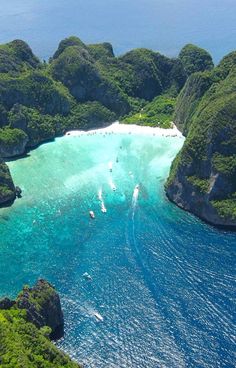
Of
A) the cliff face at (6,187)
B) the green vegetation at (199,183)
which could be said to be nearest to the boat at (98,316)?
the green vegetation at (199,183)

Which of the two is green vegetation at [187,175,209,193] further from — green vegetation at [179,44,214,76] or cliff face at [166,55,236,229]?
green vegetation at [179,44,214,76]

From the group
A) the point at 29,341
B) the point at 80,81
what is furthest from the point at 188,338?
the point at 80,81

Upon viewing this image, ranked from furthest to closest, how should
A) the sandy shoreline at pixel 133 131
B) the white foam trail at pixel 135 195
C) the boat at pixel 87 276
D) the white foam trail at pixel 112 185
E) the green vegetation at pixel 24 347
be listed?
the sandy shoreline at pixel 133 131
the white foam trail at pixel 112 185
the white foam trail at pixel 135 195
the boat at pixel 87 276
the green vegetation at pixel 24 347

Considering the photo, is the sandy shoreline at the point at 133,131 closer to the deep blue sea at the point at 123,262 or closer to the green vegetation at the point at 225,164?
the deep blue sea at the point at 123,262

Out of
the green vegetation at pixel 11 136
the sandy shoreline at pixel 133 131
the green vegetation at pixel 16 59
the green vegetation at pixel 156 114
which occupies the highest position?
the green vegetation at pixel 16 59

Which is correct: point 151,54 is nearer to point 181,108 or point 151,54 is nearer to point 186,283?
point 181,108

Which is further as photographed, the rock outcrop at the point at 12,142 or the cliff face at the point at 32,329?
the rock outcrop at the point at 12,142

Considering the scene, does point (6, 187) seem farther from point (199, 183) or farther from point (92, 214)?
point (199, 183)

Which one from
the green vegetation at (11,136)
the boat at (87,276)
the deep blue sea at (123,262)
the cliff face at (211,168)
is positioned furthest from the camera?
the green vegetation at (11,136)
